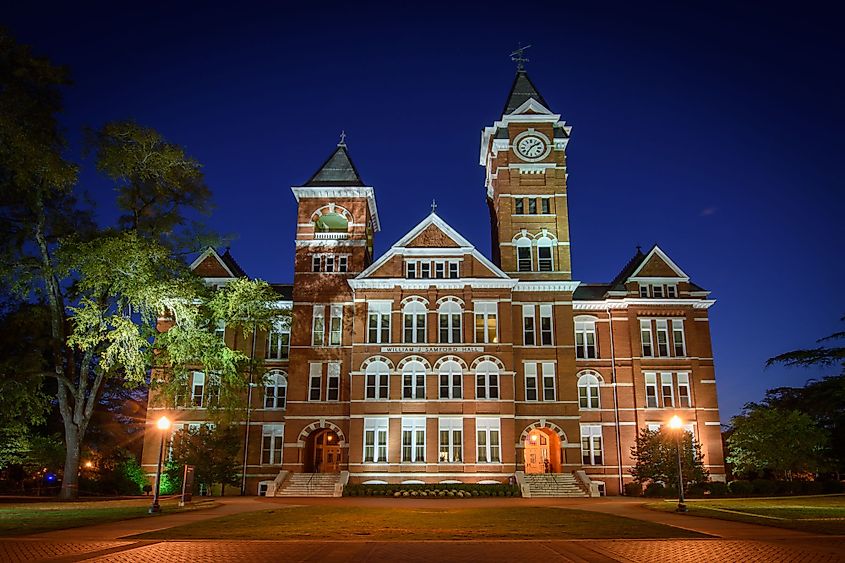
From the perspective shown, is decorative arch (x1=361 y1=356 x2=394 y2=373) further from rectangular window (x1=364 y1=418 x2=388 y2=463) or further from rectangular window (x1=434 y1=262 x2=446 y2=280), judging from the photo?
rectangular window (x1=434 y1=262 x2=446 y2=280)

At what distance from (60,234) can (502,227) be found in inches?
1039

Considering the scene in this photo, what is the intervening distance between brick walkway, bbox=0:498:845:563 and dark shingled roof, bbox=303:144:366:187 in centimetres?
3045

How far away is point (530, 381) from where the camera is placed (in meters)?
41.4

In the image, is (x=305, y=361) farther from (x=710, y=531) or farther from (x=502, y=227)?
(x=710, y=531)

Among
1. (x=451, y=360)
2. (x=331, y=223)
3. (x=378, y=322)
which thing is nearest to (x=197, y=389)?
(x=378, y=322)

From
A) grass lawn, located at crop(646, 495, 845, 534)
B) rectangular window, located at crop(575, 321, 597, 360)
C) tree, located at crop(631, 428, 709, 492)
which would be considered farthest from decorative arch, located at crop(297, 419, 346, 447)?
grass lawn, located at crop(646, 495, 845, 534)

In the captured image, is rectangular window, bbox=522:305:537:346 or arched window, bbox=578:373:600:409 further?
arched window, bbox=578:373:600:409

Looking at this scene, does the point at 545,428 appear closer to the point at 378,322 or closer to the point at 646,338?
the point at 646,338

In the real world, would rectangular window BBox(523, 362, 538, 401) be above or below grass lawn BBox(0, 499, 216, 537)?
above

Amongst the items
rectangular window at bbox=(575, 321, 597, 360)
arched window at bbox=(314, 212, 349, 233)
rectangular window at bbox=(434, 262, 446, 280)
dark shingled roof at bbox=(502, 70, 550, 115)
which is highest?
dark shingled roof at bbox=(502, 70, 550, 115)

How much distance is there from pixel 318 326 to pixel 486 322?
36.5ft

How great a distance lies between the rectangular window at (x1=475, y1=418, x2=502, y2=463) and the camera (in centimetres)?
3894

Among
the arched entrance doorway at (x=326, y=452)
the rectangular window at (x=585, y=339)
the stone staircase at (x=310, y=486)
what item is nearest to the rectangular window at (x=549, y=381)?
the rectangular window at (x=585, y=339)

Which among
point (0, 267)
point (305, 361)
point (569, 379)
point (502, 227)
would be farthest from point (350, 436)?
point (0, 267)
